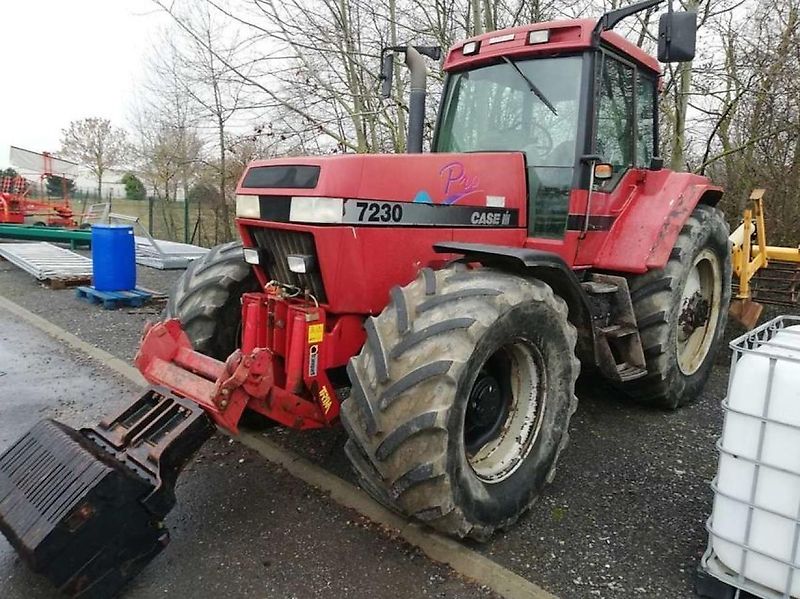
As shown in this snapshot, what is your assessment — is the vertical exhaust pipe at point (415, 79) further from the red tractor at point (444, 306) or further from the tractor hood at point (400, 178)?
the tractor hood at point (400, 178)

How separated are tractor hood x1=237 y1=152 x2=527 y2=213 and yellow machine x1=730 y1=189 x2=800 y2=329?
304cm

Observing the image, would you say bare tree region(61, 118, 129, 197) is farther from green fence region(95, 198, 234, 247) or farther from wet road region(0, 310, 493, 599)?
wet road region(0, 310, 493, 599)

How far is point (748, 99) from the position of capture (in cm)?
949

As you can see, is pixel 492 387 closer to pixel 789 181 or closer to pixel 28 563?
pixel 28 563

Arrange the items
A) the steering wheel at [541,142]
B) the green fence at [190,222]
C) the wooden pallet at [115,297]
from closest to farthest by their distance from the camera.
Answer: the steering wheel at [541,142], the wooden pallet at [115,297], the green fence at [190,222]

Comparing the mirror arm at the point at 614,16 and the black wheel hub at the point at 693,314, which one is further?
the black wheel hub at the point at 693,314

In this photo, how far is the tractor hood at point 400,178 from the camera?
2729 millimetres

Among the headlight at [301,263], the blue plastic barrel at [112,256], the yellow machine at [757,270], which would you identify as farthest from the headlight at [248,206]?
the blue plastic barrel at [112,256]

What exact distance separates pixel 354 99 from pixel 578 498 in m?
10.1

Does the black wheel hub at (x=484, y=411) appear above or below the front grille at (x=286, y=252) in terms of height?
below

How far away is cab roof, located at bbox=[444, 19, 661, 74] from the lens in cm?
359

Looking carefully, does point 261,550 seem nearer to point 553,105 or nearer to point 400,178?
point 400,178

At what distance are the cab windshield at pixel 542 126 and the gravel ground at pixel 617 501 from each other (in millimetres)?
1415

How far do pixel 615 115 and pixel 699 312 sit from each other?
1755mm
